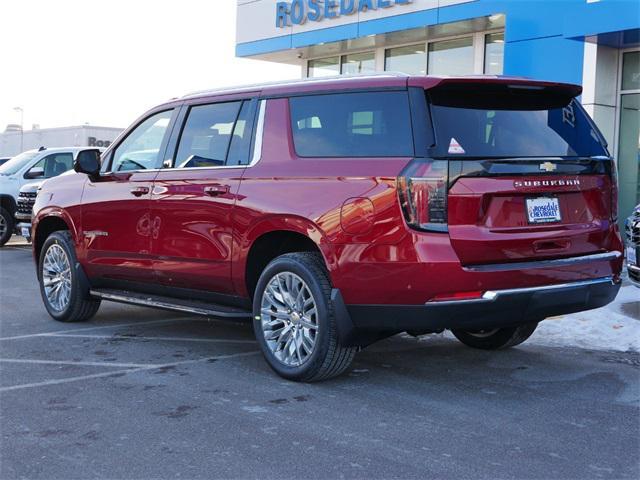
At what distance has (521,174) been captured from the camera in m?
5.05

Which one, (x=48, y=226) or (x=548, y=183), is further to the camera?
(x=48, y=226)

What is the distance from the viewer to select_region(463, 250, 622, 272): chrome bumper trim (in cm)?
490

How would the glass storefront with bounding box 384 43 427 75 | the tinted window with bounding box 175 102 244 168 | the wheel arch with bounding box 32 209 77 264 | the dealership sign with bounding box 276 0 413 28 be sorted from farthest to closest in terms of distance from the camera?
the glass storefront with bounding box 384 43 427 75 → the dealership sign with bounding box 276 0 413 28 → the wheel arch with bounding box 32 209 77 264 → the tinted window with bounding box 175 102 244 168

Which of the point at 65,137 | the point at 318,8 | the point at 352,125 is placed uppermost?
the point at 318,8

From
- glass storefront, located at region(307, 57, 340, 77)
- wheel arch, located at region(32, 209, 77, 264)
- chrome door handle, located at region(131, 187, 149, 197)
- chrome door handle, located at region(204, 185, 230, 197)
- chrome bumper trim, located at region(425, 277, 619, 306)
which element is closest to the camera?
chrome bumper trim, located at region(425, 277, 619, 306)

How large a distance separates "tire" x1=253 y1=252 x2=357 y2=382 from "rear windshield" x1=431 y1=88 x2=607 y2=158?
1167 millimetres

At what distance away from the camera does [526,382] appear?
225 inches

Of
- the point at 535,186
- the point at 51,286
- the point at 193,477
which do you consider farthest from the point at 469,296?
the point at 51,286

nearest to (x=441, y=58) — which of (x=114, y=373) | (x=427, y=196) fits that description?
(x=114, y=373)

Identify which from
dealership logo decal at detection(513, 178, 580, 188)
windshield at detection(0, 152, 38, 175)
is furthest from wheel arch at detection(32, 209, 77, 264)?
windshield at detection(0, 152, 38, 175)

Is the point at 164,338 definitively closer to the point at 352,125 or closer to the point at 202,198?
the point at 202,198

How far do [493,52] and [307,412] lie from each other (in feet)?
42.3

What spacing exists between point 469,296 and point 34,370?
3.15 m

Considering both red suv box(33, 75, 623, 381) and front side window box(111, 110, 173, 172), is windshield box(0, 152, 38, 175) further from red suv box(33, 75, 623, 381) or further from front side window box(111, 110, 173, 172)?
red suv box(33, 75, 623, 381)
